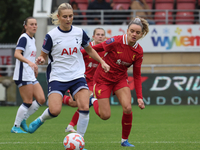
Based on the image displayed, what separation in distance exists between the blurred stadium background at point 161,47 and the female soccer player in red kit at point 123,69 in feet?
23.9

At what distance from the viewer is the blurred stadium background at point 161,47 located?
13688 millimetres

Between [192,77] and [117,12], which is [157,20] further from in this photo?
[192,77]

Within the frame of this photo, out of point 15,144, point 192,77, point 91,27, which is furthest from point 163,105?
point 15,144

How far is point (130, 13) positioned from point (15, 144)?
11637 millimetres

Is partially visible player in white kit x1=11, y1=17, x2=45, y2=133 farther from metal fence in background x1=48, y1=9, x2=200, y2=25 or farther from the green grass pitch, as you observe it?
metal fence in background x1=48, y1=9, x2=200, y2=25

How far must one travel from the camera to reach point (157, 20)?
52.0 ft

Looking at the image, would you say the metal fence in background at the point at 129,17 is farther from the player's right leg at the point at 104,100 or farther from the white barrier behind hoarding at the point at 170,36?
the player's right leg at the point at 104,100

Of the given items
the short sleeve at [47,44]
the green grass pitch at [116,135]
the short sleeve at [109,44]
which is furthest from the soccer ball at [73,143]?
the short sleeve at [109,44]

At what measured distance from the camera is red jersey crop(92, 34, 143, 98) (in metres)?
5.90

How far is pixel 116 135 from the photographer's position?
6980 mm

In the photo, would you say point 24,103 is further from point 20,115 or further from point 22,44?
point 22,44

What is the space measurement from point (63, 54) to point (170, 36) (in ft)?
36.8

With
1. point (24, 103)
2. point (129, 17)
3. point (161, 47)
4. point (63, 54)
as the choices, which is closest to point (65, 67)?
point (63, 54)

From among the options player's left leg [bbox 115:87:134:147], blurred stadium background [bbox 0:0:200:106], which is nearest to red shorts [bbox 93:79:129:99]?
player's left leg [bbox 115:87:134:147]
